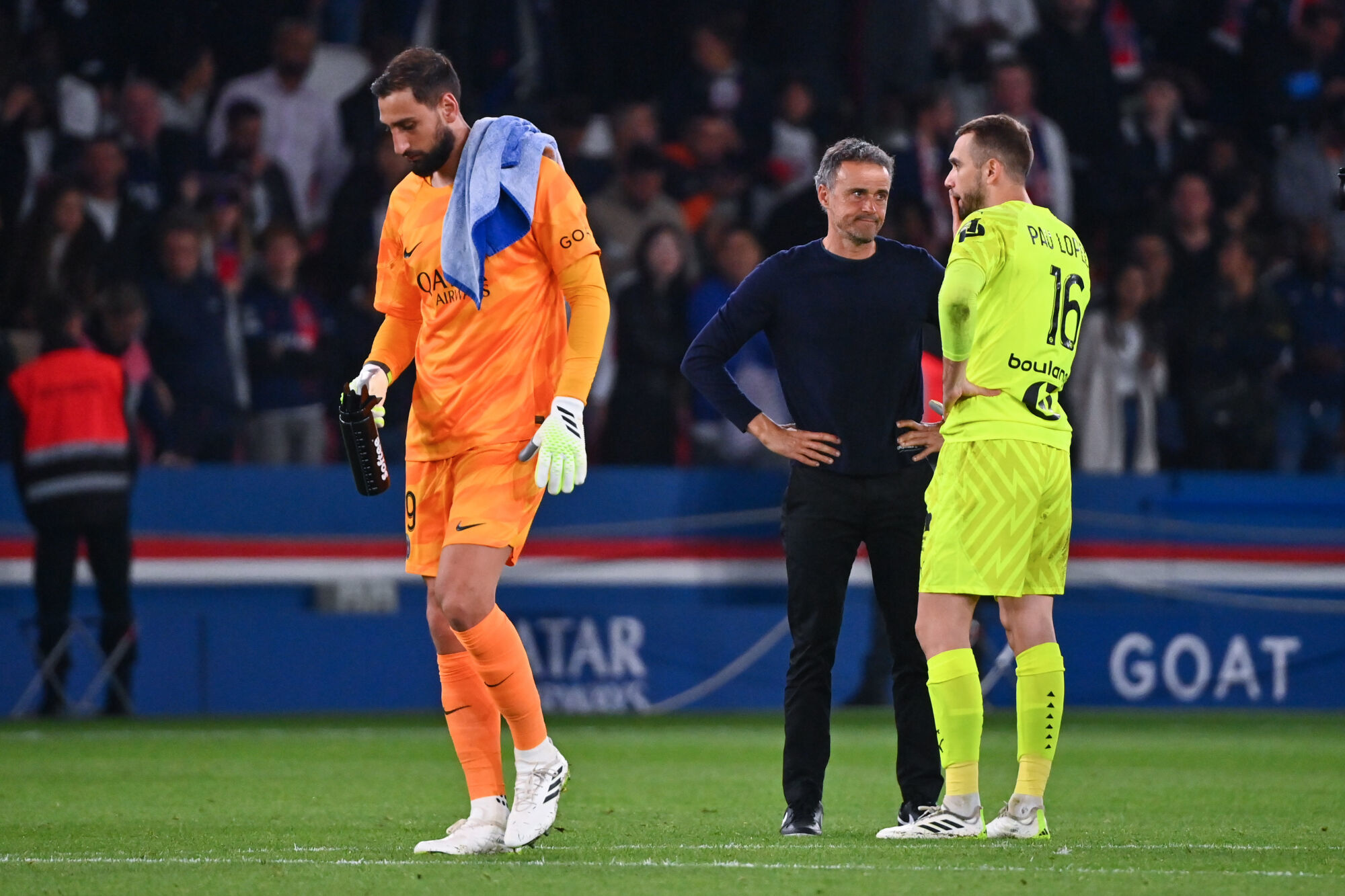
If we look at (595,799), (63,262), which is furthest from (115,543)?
(595,799)

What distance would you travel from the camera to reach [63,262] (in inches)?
511

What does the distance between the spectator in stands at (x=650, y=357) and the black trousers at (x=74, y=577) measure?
3339 mm

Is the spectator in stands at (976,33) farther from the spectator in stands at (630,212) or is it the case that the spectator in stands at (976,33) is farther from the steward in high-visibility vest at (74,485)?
the steward in high-visibility vest at (74,485)

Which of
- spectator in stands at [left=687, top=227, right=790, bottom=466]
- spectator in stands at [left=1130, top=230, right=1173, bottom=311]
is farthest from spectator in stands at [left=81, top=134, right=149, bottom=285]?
spectator in stands at [left=1130, top=230, right=1173, bottom=311]

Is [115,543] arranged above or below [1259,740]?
above

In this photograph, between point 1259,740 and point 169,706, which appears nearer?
point 1259,740

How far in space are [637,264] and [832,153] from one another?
7.76 meters

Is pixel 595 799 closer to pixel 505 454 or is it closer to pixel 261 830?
pixel 261 830

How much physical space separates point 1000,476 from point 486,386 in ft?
4.98

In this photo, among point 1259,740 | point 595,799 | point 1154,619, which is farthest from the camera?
point 1154,619

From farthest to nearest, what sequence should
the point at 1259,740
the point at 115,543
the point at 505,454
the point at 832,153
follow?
1. the point at 115,543
2. the point at 1259,740
3. the point at 832,153
4. the point at 505,454

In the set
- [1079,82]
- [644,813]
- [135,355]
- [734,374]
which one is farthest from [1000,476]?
[1079,82]

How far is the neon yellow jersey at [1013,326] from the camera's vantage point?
5.83 meters

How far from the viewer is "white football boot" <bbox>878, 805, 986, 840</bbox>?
231 inches
